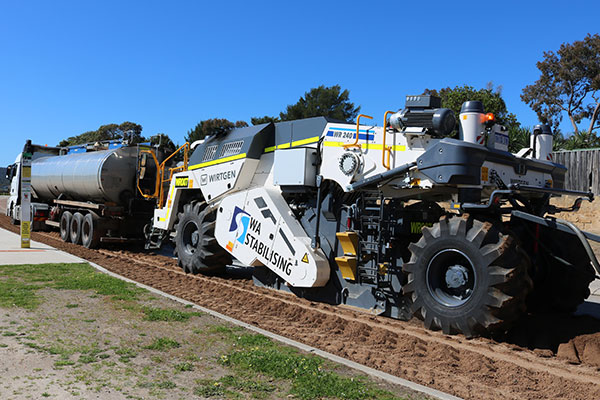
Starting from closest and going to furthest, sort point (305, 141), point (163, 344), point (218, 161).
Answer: point (163, 344), point (305, 141), point (218, 161)

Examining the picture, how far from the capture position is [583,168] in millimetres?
16766

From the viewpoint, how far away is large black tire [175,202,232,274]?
10039 mm

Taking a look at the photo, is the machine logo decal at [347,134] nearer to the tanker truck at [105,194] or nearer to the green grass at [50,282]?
the green grass at [50,282]

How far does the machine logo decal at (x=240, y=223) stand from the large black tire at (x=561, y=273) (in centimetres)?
464

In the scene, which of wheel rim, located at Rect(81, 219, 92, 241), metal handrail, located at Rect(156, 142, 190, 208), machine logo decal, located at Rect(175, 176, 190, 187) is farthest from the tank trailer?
wheel rim, located at Rect(81, 219, 92, 241)

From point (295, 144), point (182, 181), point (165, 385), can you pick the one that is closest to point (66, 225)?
point (182, 181)

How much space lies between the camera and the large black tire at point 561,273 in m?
7.07

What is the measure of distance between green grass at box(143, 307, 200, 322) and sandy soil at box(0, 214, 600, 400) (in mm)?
784

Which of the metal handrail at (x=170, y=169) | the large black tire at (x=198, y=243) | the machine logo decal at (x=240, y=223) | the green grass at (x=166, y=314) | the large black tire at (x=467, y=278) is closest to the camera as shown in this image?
the large black tire at (x=467, y=278)

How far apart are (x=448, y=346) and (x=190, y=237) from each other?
6519mm

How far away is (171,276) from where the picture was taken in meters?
10.3

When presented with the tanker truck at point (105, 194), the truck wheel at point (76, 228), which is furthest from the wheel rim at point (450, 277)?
the truck wheel at point (76, 228)

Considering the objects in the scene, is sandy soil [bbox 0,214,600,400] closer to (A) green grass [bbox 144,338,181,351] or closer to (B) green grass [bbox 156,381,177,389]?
(A) green grass [bbox 144,338,181,351]

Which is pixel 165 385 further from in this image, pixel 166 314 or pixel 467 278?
pixel 467 278
